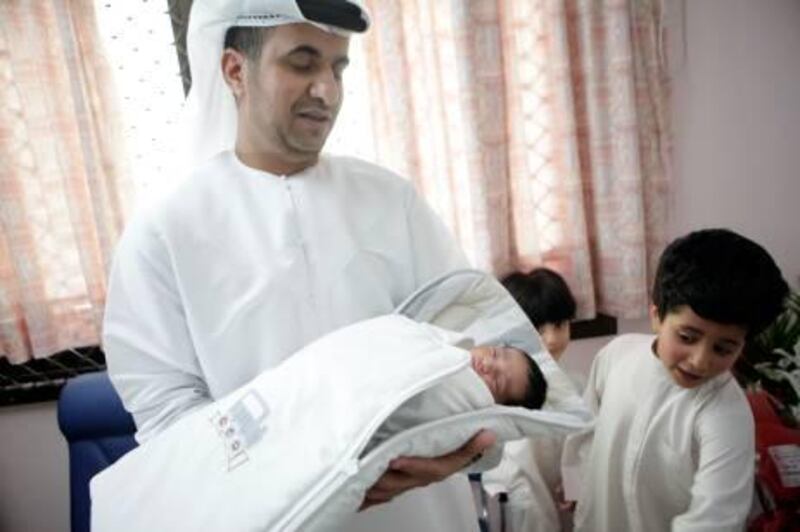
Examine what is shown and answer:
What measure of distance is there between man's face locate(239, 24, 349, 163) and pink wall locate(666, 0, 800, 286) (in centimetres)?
158

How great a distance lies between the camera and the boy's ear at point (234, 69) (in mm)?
865

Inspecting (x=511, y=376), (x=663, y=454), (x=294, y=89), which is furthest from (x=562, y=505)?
(x=294, y=89)

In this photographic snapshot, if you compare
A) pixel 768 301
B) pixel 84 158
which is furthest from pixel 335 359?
pixel 84 158

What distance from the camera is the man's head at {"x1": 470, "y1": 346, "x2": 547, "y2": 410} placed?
2.93ft

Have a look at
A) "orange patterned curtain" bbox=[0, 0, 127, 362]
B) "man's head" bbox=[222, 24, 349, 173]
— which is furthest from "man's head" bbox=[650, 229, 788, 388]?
"orange patterned curtain" bbox=[0, 0, 127, 362]

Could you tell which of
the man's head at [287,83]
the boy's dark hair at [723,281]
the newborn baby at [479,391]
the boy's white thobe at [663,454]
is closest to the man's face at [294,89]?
the man's head at [287,83]

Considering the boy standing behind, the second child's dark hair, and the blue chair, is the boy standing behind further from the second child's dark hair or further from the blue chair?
the blue chair

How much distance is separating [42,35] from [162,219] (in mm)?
1167

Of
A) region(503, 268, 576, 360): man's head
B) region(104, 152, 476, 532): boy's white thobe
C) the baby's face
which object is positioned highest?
region(104, 152, 476, 532): boy's white thobe

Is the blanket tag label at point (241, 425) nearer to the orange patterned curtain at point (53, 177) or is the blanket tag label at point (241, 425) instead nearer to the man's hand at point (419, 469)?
the man's hand at point (419, 469)

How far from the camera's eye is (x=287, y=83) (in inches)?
32.1

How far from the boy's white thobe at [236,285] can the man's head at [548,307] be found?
66 cm

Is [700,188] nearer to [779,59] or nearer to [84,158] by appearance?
[779,59]

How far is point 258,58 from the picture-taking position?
832mm
